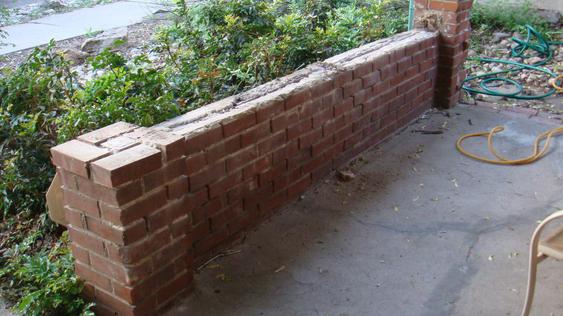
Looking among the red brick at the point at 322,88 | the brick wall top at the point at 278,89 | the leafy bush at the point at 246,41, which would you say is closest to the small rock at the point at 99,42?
the leafy bush at the point at 246,41

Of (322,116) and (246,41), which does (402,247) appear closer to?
(322,116)

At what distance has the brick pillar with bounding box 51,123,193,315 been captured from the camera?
7.07 ft

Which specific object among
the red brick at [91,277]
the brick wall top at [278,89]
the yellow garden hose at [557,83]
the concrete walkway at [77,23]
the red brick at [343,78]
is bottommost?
the yellow garden hose at [557,83]

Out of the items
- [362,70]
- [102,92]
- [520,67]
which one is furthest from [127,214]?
[520,67]

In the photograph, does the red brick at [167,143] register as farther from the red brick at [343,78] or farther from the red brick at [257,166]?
the red brick at [343,78]

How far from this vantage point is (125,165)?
2107 mm

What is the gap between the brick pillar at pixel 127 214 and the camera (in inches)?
84.9

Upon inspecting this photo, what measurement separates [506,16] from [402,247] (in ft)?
17.5

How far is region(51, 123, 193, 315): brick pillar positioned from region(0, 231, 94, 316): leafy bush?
0.23 feet

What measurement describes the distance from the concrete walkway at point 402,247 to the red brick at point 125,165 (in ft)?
2.31

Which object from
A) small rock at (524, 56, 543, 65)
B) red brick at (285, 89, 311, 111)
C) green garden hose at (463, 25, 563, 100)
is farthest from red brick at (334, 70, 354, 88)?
small rock at (524, 56, 543, 65)

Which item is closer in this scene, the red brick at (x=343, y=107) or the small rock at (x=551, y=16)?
the red brick at (x=343, y=107)

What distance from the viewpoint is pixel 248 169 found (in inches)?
115

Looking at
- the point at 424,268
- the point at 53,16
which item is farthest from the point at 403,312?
the point at 53,16
